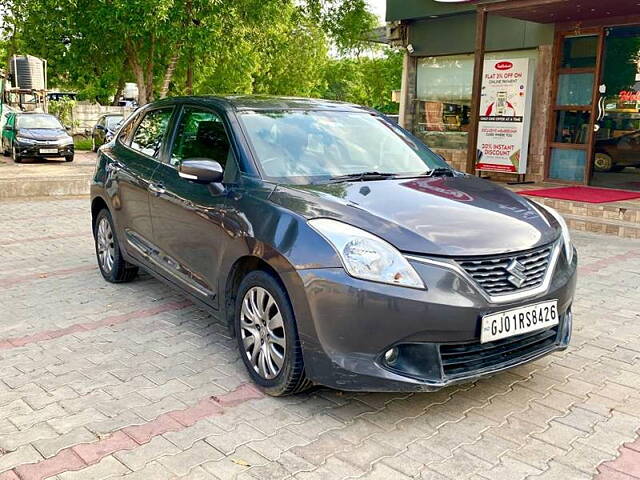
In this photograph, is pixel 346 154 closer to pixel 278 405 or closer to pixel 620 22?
pixel 278 405

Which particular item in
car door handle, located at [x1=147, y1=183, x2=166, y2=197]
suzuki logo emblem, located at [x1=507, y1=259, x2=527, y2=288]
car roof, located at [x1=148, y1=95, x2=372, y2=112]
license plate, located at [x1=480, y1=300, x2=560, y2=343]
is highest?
car roof, located at [x1=148, y1=95, x2=372, y2=112]

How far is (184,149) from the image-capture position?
464cm

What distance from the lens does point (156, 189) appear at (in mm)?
4707

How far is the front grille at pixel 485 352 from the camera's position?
10.2ft

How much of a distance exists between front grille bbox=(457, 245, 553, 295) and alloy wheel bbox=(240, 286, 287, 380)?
102 cm

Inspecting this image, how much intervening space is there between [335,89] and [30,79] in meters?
43.8

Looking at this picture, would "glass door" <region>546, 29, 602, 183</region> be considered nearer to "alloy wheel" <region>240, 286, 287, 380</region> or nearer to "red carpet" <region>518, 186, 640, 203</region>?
"red carpet" <region>518, 186, 640, 203</region>

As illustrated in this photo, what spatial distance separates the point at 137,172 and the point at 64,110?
29.7 metres

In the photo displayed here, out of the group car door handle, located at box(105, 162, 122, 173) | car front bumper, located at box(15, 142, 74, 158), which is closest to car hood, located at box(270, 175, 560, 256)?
car door handle, located at box(105, 162, 122, 173)

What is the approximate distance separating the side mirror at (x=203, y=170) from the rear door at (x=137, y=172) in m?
1.00

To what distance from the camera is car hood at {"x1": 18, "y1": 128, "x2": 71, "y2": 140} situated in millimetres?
18406

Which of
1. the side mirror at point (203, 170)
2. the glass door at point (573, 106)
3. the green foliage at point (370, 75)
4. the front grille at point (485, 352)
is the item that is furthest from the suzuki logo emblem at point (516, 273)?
the green foliage at point (370, 75)

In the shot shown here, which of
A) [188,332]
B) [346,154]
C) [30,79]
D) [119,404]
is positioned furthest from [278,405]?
[30,79]

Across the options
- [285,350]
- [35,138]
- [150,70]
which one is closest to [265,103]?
[285,350]
